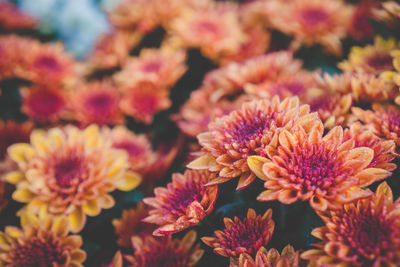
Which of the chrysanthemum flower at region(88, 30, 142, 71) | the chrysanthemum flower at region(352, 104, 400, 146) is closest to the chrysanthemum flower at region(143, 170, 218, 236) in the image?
the chrysanthemum flower at region(352, 104, 400, 146)

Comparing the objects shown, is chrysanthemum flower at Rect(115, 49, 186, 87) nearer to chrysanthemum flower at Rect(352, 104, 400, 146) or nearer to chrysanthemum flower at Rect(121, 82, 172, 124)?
chrysanthemum flower at Rect(121, 82, 172, 124)

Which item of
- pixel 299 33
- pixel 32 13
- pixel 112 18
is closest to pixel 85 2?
pixel 32 13

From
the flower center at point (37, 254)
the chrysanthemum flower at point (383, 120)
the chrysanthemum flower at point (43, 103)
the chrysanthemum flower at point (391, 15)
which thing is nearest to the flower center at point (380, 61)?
the chrysanthemum flower at point (391, 15)

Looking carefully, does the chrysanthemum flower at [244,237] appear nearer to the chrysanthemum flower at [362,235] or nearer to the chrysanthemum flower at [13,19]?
the chrysanthemum flower at [362,235]

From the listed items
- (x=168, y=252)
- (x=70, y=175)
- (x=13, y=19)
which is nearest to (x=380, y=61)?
(x=168, y=252)

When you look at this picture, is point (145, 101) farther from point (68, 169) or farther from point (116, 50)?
point (68, 169)
